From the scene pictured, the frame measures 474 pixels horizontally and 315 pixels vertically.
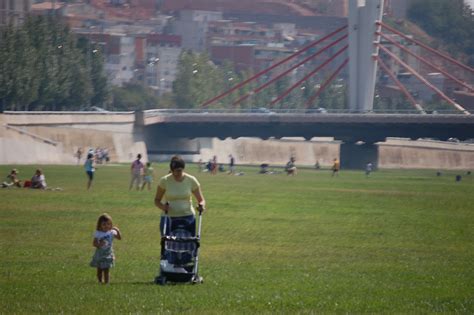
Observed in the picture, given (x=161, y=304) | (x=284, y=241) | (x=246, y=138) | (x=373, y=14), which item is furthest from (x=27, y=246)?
(x=246, y=138)

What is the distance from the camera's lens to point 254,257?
2452cm

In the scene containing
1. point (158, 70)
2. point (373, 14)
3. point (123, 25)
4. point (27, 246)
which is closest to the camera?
point (27, 246)

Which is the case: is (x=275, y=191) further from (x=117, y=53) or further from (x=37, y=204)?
(x=117, y=53)

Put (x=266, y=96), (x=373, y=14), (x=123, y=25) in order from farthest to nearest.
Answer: (x=123, y=25) < (x=266, y=96) < (x=373, y=14)

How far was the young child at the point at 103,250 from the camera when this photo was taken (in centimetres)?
1961

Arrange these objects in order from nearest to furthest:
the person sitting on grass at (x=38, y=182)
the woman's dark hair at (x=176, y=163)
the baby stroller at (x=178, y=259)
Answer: the baby stroller at (x=178, y=259), the woman's dark hair at (x=176, y=163), the person sitting on grass at (x=38, y=182)

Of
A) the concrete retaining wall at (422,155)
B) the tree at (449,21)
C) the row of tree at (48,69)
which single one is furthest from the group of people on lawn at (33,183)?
the tree at (449,21)

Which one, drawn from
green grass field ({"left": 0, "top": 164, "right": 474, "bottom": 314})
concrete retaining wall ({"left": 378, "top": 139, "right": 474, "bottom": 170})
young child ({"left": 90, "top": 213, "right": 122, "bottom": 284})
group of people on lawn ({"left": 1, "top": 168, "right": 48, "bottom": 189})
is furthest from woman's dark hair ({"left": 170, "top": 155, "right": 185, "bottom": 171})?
concrete retaining wall ({"left": 378, "top": 139, "right": 474, "bottom": 170})

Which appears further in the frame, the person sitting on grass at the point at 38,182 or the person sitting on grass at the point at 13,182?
the person sitting on grass at the point at 13,182

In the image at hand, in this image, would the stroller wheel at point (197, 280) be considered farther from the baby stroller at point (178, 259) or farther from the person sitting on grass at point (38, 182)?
the person sitting on grass at point (38, 182)

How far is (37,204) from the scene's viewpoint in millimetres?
38062

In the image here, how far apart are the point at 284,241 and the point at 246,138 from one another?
94265 millimetres

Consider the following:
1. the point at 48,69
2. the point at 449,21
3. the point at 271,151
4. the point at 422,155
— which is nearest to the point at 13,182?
the point at 48,69

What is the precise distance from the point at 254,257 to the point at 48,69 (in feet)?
262
